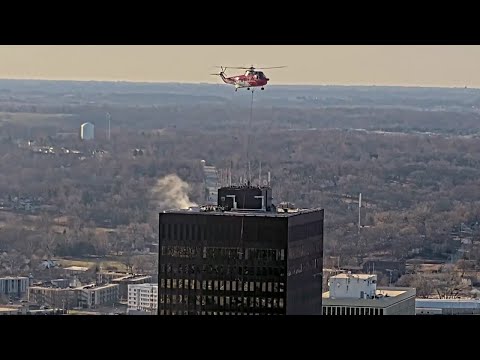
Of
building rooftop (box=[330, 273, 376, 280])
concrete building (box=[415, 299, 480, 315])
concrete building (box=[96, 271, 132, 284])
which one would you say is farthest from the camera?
concrete building (box=[96, 271, 132, 284])

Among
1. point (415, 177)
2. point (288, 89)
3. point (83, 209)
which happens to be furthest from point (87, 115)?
point (415, 177)

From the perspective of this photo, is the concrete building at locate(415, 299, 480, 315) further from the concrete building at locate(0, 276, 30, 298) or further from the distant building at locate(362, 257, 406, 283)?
the concrete building at locate(0, 276, 30, 298)

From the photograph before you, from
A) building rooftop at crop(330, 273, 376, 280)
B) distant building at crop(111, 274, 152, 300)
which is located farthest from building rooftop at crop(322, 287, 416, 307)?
distant building at crop(111, 274, 152, 300)

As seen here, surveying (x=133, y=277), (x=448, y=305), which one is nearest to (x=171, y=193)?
(x=133, y=277)

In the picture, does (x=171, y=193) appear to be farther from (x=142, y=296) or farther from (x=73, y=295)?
(x=142, y=296)

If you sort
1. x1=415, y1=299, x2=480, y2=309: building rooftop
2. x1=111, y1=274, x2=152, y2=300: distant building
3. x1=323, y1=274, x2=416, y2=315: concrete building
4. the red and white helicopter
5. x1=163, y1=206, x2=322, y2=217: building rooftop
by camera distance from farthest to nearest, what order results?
the red and white helicopter → x1=111, y1=274, x2=152, y2=300: distant building → x1=415, y1=299, x2=480, y2=309: building rooftop → x1=163, y1=206, x2=322, y2=217: building rooftop → x1=323, y1=274, x2=416, y2=315: concrete building

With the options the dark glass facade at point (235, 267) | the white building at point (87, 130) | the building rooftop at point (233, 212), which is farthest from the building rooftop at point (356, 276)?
the white building at point (87, 130)
